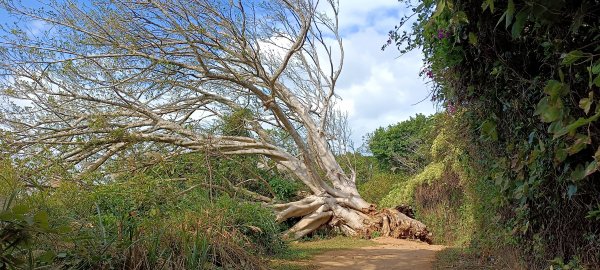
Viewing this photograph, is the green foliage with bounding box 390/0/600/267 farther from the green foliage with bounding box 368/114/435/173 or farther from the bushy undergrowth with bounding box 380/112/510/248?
the green foliage with bounding box 368/114/435/173

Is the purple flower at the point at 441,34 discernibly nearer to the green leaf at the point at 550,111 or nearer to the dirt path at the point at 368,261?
the green leaf at the point at 550,111

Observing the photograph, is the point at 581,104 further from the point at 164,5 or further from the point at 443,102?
the point at 164,5

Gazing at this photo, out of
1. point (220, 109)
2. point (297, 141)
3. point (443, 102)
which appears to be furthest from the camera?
point (220, 109)

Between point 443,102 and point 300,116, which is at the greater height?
point 300,116

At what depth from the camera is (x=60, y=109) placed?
1489 cm

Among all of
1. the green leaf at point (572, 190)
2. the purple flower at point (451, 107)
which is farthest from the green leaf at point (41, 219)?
the purple flower at point (451, 107)

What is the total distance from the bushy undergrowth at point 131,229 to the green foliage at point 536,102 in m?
2.79

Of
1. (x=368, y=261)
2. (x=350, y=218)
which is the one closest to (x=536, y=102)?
(x=368, y=261)

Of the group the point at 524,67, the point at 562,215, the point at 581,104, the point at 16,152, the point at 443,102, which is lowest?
the point at 562,215

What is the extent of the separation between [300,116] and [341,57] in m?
2.86

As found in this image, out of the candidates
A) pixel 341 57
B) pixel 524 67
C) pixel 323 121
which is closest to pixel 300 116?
pixel 323 121

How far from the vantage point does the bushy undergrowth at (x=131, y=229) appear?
3218 millimetres

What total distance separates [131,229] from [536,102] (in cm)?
431

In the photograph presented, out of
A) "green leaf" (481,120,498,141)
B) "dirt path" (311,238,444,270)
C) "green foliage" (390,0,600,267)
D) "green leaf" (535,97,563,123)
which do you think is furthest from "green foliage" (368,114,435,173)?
"green leaf" (535,97,563,123)
